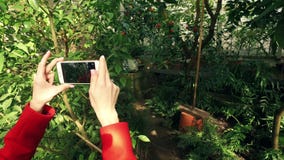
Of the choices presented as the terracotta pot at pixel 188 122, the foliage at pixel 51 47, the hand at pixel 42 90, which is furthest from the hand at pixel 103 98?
the terracotta pot at pixel 188 122

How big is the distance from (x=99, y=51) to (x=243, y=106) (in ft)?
9.22

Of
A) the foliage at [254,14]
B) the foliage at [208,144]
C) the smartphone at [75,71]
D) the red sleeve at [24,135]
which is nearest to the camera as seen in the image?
the red sleeve at [24,135]

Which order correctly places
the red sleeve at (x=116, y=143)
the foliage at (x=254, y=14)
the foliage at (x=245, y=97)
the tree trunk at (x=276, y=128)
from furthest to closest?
the foliage at (x=245, y=97)
the tree trunk at (x=276, y=128)
the foliage at (x=254, y=14)
the red sleeve at (x=116, y=143)

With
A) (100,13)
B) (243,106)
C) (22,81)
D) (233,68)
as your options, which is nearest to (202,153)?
(243,106)

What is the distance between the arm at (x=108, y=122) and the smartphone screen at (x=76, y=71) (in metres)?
0.35

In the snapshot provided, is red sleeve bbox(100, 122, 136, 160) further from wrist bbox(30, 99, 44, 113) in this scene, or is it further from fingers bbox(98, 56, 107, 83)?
wrist bbox(30, 99, 44, 113)

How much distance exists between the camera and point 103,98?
2.82ft

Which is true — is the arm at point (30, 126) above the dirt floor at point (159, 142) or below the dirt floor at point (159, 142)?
above

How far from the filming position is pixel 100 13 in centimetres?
223

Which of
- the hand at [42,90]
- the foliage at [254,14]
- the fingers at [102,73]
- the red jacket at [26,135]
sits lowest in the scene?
the red jacket at [26,135]

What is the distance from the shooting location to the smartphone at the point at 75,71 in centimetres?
124

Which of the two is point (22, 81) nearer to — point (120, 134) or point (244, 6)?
point (120, 134)

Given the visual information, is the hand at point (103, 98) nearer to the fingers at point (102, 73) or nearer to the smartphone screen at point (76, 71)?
the fingers at point (102, 73)

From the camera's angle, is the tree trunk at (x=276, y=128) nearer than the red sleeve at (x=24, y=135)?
No
